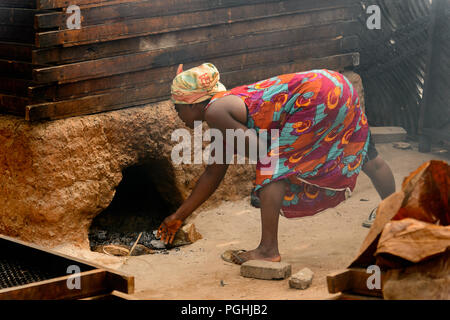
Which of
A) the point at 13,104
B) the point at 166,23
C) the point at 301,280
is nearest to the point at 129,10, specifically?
the point at 166,23

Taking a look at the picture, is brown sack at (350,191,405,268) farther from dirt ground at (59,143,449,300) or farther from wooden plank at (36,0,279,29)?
wooden plank at (36,0,279,29)

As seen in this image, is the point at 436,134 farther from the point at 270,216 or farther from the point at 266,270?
the point at 266,270

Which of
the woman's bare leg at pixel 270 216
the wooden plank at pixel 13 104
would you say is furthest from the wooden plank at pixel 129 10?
the woman's bare leg at pixel 270 216

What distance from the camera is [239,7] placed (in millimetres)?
6152

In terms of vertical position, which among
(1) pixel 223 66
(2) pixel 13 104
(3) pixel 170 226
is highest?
(1) pixel 223 66

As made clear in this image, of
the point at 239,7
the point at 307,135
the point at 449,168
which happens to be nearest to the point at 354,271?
the point at 449,168

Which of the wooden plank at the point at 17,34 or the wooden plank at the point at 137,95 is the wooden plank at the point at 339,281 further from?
the wooden plank at the point at 17,34

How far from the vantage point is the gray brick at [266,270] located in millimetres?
4492

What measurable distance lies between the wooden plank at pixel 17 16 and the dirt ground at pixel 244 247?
1985mm

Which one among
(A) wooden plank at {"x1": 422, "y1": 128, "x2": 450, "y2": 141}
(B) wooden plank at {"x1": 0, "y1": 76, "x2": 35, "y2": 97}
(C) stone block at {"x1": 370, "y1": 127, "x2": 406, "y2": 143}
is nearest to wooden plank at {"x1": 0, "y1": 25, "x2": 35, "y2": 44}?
(B) wooden plank at {"x1": 0, "y1": 76, "x2": 35, "y2": 97}

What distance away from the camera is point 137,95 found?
5.69m

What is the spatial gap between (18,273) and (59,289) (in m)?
0.77

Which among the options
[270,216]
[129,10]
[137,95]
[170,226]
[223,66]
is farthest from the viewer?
[223,66]

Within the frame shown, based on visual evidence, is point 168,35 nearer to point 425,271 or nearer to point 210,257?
point 210,257
